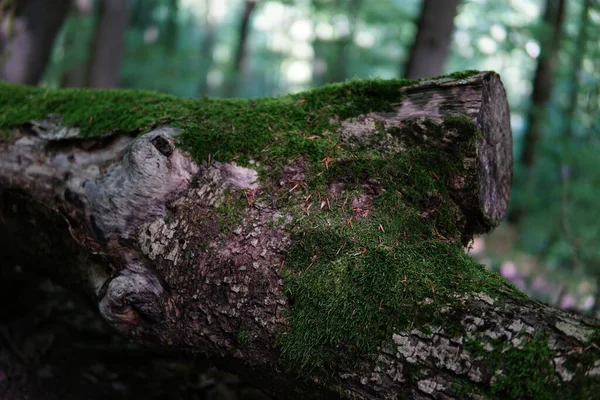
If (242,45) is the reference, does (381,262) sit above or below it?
below

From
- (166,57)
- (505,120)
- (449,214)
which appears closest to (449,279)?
(449,214)

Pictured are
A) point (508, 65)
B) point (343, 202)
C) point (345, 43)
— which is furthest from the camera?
point (345, 43)

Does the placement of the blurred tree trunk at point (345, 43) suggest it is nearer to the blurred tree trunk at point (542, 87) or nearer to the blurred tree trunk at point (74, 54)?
the blurred tree trunk at point (542, 87)

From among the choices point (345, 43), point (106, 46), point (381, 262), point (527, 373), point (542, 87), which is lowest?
point (527, 373)

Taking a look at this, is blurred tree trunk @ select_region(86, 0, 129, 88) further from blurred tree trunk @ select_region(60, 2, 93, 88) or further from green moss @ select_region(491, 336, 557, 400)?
green moss @ select_region(491, 336, 557, 400)

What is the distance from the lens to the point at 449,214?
207 centimetres

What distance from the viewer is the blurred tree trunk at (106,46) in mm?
8406

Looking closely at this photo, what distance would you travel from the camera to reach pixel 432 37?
5883mm

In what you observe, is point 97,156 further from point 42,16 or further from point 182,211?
point 42,16

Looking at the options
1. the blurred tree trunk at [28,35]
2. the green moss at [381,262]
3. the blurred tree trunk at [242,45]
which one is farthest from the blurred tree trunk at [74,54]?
the green moss at [381,262]

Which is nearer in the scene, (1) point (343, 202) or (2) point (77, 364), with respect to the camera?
(1) point (343, 202)

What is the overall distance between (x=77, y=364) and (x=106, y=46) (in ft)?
23.7

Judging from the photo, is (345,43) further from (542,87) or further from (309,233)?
(309,233)

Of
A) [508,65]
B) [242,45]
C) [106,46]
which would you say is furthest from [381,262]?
[242,45]
